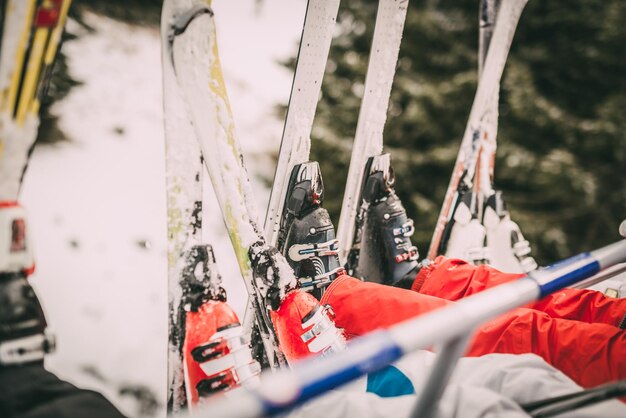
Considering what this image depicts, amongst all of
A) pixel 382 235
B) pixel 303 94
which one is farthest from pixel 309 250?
pixel 303 94

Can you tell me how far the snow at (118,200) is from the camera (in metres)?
1.94

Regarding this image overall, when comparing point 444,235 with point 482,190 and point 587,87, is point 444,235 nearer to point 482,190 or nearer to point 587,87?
point 482,190

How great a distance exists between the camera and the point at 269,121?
3674mm

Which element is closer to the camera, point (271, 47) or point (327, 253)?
point (327, 253)

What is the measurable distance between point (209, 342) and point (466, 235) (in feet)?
3.91

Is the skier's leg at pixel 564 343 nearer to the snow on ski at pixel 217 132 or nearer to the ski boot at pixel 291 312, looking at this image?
the ski boot at pixel 291 312

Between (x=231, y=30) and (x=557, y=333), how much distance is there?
3124 millimetres

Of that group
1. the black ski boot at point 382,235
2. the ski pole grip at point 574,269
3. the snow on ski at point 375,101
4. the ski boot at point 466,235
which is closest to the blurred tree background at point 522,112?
the ski boot at point 466,235

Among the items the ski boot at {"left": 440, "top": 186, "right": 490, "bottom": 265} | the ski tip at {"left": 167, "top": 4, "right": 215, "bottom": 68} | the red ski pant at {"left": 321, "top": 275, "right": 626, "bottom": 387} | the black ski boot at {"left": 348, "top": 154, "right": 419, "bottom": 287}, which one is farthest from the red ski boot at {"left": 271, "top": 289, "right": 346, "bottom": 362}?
the ski boot at {"left": 440, "top": 186, "right": 490, "bottom": 265}

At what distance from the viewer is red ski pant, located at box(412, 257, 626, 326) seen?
98 cm

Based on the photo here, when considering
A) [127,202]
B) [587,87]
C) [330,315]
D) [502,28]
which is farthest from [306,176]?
[587,87]

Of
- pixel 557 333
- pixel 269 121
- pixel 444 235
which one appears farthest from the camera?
pixel 269 121

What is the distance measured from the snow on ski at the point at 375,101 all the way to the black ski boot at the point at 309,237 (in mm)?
326

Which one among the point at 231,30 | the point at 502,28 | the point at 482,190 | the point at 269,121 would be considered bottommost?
the point at 482,190
